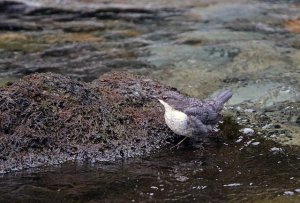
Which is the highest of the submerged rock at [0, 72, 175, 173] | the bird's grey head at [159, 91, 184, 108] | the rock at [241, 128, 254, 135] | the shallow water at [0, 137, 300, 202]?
the bird's grey head at [159, 91, 184, 108]

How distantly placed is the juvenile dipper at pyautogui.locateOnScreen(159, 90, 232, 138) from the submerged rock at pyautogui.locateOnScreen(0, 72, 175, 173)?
30 centimetres

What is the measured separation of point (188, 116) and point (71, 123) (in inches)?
48.6

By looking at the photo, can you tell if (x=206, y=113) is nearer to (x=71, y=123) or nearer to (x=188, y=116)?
(x=188, y=116)

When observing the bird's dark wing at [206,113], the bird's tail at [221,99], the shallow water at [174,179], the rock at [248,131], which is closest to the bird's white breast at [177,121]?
the bird's dark wing at [206,113]

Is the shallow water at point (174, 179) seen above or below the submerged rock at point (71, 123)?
below

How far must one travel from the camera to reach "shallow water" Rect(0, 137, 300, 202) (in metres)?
5.01

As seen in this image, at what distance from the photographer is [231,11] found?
13773mm

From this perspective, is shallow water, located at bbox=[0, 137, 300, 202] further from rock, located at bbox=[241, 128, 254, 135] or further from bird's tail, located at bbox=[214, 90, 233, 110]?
bird's tail, located at bbox=[214, 90, 233, 110]

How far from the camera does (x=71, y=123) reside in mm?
6113

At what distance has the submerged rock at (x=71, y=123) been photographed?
582cm

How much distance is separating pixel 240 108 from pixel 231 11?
671 cm

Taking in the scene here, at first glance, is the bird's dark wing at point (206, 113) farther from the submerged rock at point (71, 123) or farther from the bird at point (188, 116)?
the submerged rock at point (71, 123)

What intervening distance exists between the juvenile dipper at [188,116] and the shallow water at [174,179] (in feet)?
0.73

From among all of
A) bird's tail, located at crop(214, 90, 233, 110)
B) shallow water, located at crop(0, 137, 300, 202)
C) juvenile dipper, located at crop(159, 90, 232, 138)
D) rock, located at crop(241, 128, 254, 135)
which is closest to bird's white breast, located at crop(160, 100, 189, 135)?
juvenile dipper, located at crop(159, 90, 232, 138)
